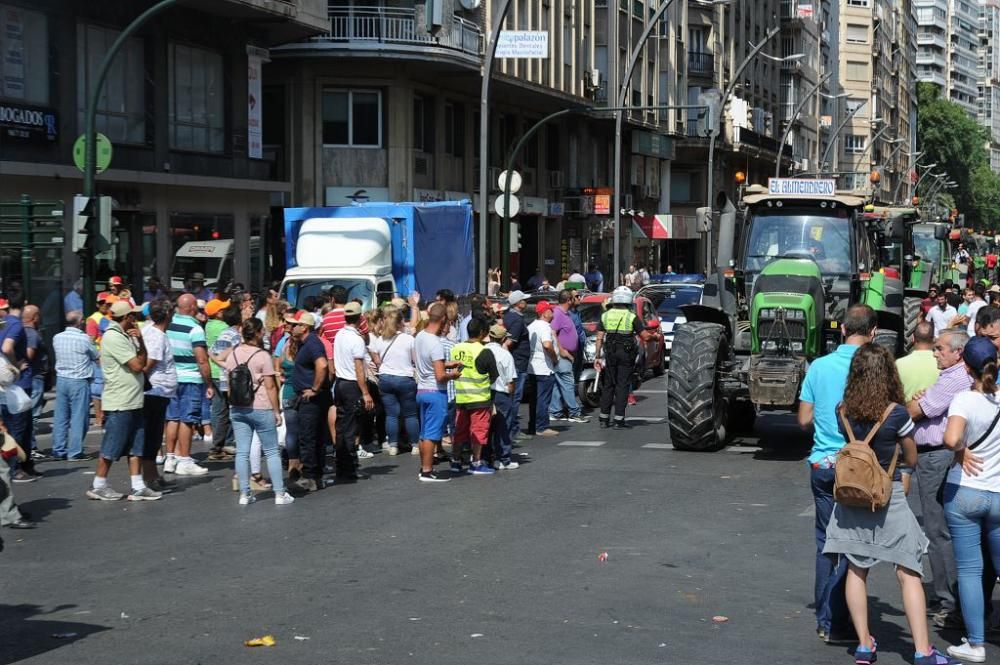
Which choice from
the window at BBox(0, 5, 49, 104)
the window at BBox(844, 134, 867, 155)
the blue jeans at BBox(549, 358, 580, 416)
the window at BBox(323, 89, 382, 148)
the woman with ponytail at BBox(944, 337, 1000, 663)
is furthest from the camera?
the window at BBox(844, 134, 867, 155)

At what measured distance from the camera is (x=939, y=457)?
8.44 meters

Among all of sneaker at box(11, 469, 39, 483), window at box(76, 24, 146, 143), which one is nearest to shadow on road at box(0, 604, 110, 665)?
sneaker at box(11, 469, 39, 483)

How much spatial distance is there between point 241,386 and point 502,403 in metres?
3.63

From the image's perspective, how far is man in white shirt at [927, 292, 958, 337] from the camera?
23172 mm

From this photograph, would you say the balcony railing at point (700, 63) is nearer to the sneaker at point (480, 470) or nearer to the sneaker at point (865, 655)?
the sneaker at point (480, 470)

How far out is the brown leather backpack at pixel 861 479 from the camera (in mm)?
7156

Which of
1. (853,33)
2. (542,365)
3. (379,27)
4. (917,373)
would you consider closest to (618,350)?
(542,365)

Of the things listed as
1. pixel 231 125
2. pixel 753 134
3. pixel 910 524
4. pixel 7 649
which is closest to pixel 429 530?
pixel 7 649

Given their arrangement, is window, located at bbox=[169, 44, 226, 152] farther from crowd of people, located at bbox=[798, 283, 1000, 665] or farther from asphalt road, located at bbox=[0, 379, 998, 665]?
crowd of people, located at bbox=[798, 283, 1000, 665]

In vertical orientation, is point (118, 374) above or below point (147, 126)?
below

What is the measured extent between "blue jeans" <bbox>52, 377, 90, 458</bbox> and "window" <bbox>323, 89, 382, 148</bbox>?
2202 centimetres

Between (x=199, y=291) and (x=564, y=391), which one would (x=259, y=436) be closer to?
(x=564, y=391)

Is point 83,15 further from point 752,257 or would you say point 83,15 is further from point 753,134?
point 753,134

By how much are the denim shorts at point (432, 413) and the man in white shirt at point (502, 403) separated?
681mm
